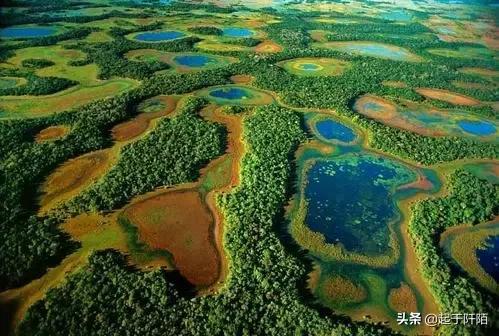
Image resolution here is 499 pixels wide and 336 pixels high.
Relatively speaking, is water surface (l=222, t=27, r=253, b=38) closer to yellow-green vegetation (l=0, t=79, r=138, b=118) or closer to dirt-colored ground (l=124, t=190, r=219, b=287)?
yellow-green vegetation (l=0, t=79, r=138, b=118)

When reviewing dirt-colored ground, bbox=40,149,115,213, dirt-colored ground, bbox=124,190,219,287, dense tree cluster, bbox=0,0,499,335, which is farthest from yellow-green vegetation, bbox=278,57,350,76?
dirt-colored ground, bbox=124,190,219,287

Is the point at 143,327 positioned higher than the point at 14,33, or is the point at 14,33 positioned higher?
the point at 14,33

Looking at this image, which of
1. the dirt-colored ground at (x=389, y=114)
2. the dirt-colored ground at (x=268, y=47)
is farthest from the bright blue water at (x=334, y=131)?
the dirt-colored ground at (x=268, y=47)

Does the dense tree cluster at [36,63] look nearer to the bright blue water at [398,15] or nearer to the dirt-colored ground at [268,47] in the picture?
the dirt-colored ground at [268,47]

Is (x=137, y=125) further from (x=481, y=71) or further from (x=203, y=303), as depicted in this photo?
(x=481, y=71)

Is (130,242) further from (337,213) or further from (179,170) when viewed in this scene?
(337,213)

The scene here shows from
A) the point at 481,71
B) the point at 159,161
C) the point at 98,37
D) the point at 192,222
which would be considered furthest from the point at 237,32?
the point at 192,222

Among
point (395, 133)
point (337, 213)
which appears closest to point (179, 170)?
point (337, 213)
